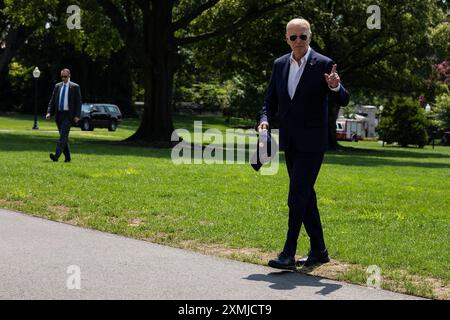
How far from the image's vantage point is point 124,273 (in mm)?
6223

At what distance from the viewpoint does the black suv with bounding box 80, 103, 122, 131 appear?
45.8 m

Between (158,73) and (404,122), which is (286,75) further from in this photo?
(404,122)

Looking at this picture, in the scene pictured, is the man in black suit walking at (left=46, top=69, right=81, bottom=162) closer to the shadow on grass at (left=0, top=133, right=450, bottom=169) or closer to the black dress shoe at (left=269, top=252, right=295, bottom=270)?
the shadow on grass at (left=0, top=133, right=450, bottom=169)

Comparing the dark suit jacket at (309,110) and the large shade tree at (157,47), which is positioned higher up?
the large shade tree at (157,47)

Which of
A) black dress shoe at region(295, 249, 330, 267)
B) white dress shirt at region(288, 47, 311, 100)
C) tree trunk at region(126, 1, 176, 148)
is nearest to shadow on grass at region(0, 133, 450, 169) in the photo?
tree trunk at region(126, 1, 176, 148)

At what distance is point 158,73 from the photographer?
29141 mm

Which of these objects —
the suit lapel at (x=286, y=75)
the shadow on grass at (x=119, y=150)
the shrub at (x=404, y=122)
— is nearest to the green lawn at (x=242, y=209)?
the suit lapel at (x=286, y=75)

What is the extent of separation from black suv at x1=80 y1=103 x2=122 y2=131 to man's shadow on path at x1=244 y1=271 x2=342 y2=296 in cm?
4023

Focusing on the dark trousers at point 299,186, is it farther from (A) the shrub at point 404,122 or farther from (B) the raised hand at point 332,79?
(A) the shrub at point 404,122

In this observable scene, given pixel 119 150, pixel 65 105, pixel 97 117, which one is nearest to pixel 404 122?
pixel 97 117

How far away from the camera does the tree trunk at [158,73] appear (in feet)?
95.8

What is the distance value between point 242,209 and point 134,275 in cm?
423

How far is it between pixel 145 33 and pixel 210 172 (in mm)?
14533
